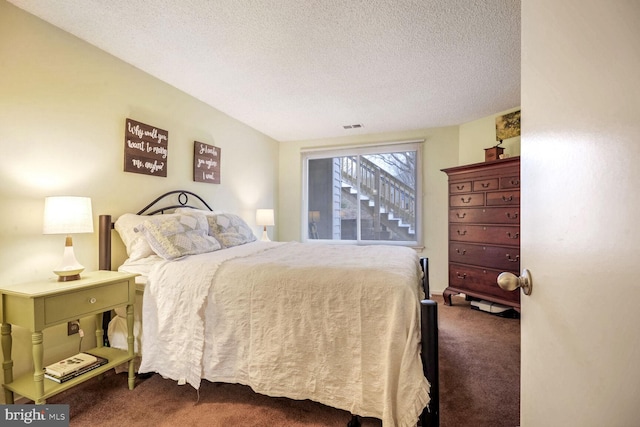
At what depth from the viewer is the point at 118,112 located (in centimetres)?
232

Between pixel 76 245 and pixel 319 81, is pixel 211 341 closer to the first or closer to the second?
pixel 76 245

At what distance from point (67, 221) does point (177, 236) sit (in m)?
0.63

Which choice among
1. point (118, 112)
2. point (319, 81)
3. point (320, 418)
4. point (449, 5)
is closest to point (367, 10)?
point (449, 5)

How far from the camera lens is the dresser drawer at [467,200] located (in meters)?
3.27

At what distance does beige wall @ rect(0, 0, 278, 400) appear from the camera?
67.9 inches

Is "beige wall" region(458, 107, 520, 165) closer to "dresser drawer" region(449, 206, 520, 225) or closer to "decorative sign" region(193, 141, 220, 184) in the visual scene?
"dresser drawer" region(449, 206, 520, 225)

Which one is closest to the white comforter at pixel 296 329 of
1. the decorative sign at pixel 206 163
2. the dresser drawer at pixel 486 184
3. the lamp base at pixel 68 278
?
the lamp base at pixel 68 278

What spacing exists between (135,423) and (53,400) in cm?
63

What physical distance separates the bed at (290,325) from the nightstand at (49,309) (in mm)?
150

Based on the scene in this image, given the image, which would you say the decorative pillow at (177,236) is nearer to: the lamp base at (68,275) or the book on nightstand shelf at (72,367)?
the lamp base at (68,275)

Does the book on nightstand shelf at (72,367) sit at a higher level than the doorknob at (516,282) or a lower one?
lower

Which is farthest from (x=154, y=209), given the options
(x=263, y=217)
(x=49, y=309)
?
(x=263, y=217)

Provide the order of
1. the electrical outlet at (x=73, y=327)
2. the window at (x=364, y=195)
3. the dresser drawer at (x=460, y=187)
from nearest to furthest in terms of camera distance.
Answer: the electrical outlet at (x=73, y=327), the dresser drawer at (x=460, y=187), the window at (x=364, y=195)

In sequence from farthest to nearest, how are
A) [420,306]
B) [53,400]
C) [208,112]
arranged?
[208,112] → [53,400] → [420,306]
